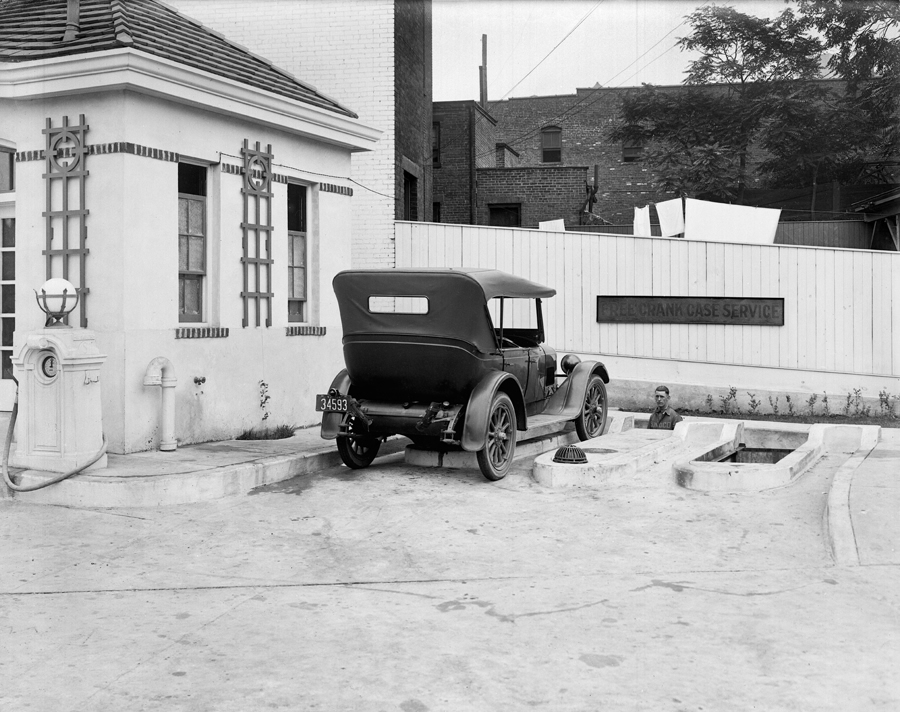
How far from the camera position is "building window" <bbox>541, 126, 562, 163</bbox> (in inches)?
1833

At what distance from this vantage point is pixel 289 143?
39.9ft

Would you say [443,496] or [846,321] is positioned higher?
[846,321]

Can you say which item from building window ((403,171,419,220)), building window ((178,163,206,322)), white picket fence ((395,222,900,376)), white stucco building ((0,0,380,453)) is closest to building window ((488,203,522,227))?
building window ((403,171,419,220))

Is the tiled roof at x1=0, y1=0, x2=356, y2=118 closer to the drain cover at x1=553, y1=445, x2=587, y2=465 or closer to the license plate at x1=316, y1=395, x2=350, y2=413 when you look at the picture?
the license plate at x1=316, y1=395, x2=350, y2=413

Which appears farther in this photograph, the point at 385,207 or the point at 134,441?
the point at 385,207

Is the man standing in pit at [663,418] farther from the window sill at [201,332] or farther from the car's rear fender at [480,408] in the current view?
the window sill at [201,332]

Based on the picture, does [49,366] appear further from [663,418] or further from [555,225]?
[555,225]

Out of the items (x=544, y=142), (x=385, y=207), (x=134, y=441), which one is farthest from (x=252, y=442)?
(x=544, y=142)

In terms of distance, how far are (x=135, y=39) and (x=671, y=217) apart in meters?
11.4

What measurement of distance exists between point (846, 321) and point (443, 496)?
9.78 m

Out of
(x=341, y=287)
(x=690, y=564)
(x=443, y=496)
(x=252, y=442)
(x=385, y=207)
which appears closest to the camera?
(x=690, y=564)

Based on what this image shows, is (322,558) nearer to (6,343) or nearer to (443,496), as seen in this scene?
(443,496)

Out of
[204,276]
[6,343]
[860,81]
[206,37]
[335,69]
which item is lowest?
[6,343]

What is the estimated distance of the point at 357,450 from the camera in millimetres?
10289
